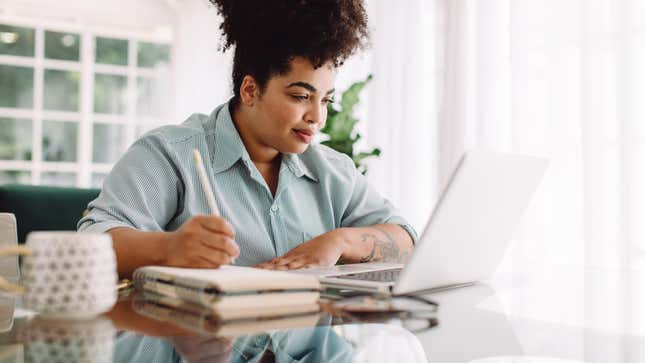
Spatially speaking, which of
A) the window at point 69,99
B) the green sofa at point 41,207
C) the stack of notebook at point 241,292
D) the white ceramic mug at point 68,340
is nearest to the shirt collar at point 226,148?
the stack of notebook at point 241,292

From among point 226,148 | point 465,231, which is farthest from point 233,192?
point 465,231

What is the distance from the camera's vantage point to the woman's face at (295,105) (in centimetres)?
145

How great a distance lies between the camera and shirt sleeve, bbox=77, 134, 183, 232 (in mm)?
1208

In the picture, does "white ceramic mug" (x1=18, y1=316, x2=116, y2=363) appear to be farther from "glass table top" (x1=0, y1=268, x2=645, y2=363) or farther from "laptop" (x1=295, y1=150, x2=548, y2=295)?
"laptop" (x1=295, y1=150, x2=548, y2=295)

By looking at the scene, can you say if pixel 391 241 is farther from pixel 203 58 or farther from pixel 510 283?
pixel 203 58

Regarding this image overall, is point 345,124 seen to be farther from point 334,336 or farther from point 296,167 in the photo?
point 334,336

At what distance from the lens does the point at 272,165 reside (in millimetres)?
1613

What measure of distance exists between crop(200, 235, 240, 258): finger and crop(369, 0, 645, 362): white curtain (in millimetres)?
665

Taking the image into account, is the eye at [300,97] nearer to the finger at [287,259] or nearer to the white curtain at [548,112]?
the finger at [287,259]

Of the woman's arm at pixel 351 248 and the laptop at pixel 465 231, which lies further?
the woman's arm at pixel 351 248

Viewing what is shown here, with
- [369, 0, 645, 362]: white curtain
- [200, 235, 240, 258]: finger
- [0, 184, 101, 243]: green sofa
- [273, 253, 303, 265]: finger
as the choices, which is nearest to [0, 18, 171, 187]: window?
[369, 0, 645, 362]: white curtain

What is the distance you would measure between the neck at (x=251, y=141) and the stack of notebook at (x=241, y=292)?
2.45 ft

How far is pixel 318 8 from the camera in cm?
152

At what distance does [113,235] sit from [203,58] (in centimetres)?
408
